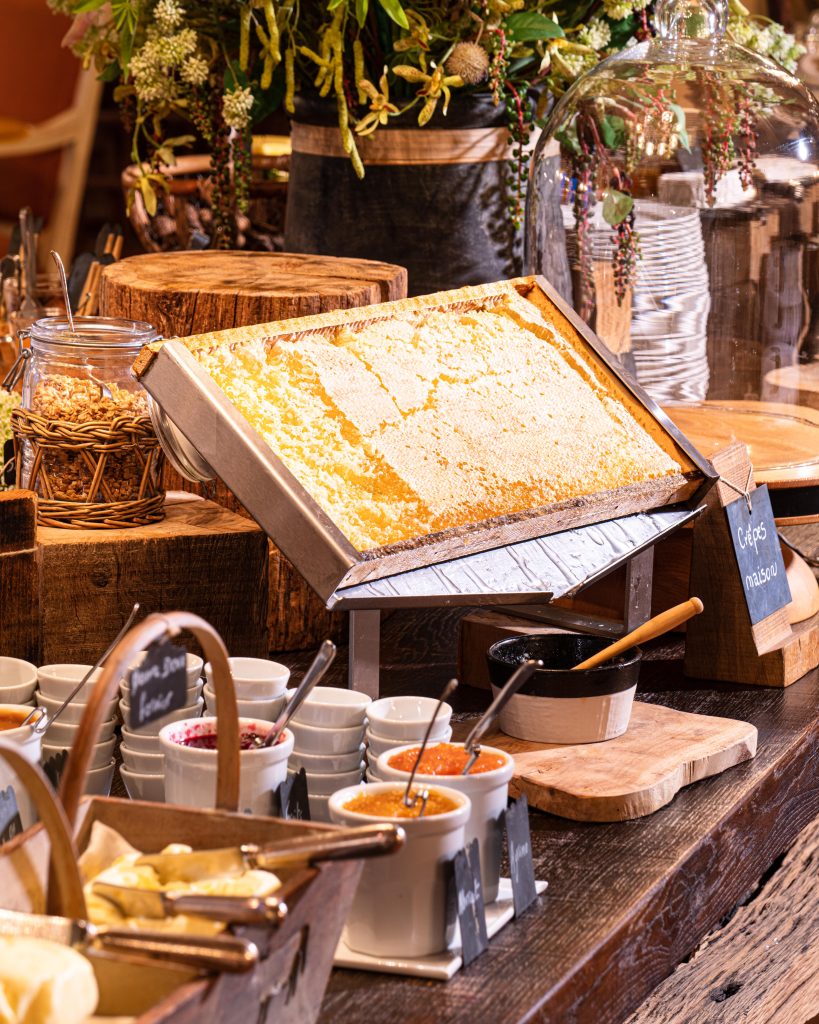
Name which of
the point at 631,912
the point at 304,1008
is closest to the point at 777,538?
the point at 631,912

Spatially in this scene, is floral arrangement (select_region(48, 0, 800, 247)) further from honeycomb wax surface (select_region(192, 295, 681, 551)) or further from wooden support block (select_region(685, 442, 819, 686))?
wooden support block (select_region(685, 442, 819, 686))

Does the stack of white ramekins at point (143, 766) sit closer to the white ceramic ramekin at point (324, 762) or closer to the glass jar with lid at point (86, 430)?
the white ceramic ramekin at point (324, 762)

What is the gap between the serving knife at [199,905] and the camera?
827mm

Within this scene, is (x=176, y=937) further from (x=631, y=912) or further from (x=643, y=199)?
(x=643, y=199)

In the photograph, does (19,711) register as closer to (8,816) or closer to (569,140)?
(8,816)

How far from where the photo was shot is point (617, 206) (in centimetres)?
224

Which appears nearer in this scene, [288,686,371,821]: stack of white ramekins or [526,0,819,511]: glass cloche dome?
[288,686,371,821]: stack of white ramekins

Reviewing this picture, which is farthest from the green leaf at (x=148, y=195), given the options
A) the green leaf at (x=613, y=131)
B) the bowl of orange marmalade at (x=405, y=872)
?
the bowl of orange marmalade at (x=405, y=872)

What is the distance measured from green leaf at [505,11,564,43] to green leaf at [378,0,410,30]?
0.22m

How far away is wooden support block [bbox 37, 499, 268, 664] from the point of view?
1610 mm

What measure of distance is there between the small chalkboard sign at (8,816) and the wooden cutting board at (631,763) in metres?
0.50

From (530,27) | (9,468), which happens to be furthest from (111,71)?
(9,468)

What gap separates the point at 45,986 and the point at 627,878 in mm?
655

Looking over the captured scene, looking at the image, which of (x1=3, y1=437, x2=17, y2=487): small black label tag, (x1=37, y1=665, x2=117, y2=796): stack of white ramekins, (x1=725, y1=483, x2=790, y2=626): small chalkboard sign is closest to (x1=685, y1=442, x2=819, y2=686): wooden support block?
(x1=725, y1=483, x2=790, y2=626): small chalkboard sign
